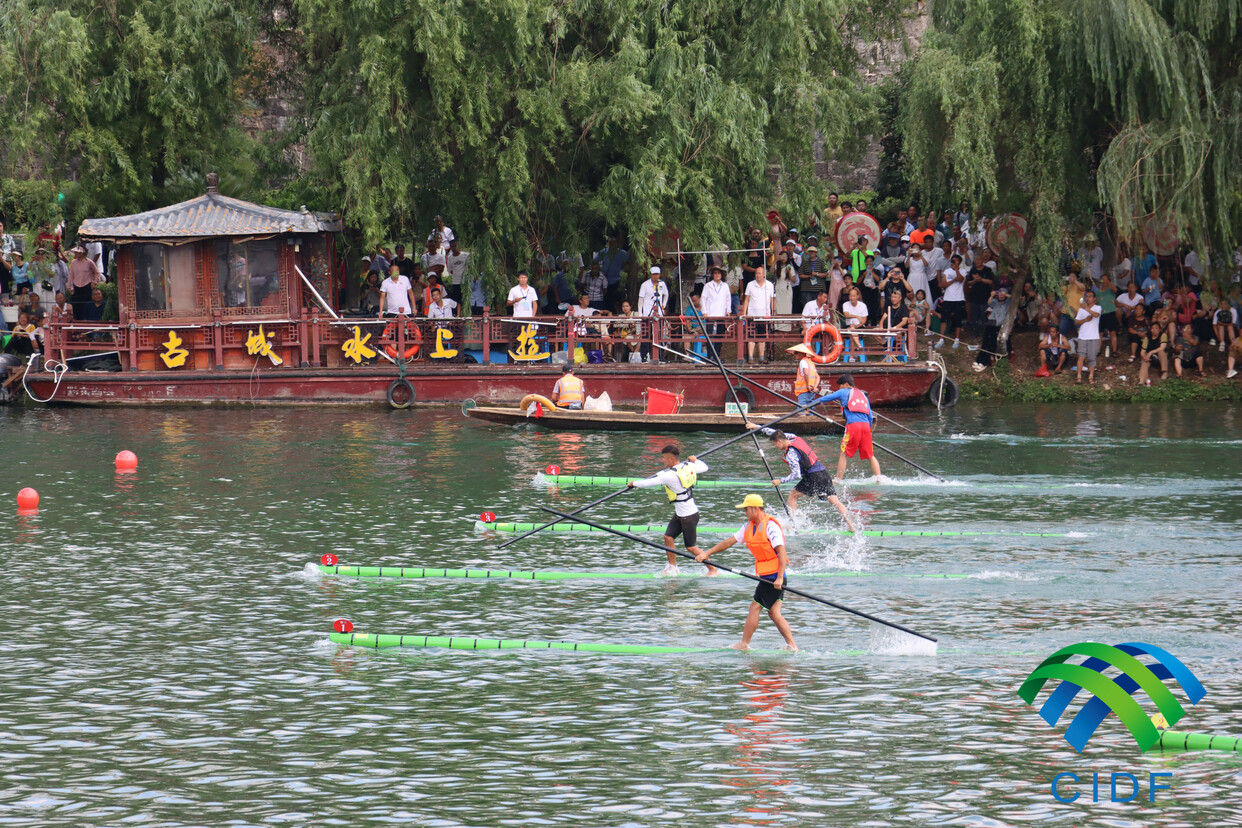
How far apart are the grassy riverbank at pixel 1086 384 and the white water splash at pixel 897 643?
62.2ft

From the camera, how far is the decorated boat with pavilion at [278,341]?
3097 cm

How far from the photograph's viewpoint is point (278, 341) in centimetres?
3206

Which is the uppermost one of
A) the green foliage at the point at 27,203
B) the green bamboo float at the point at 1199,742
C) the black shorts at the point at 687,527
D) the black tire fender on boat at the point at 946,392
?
the green foliage at the point at 27,203

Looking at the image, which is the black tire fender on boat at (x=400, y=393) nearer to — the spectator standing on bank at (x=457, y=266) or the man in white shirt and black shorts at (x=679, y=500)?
the spectator standing on bank at (x=457, y=266)

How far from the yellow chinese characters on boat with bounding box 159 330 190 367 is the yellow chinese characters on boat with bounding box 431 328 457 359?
528 centimetres

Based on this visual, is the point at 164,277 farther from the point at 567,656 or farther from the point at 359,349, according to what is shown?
the point at 567,656

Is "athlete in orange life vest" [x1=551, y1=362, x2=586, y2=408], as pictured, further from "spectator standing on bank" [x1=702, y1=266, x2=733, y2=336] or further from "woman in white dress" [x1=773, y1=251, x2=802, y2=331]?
"woman in white dress" [x1=773, y1=251, x2=802, y2=331]

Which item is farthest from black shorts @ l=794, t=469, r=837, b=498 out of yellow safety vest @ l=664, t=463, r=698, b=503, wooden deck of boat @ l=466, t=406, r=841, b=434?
wooden deck of boat @ l=466, t=406, r=841, b=434

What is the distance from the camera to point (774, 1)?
103 feet

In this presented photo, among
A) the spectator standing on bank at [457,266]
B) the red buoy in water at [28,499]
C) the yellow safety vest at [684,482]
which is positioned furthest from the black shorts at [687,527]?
the spectator standing on bank at [457,266]

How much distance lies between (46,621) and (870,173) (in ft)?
119

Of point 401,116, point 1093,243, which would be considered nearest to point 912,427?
point 1093,243

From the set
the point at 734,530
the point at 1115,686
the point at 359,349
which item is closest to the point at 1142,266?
the point at 359,349

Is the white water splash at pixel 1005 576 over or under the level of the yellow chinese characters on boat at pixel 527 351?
under
